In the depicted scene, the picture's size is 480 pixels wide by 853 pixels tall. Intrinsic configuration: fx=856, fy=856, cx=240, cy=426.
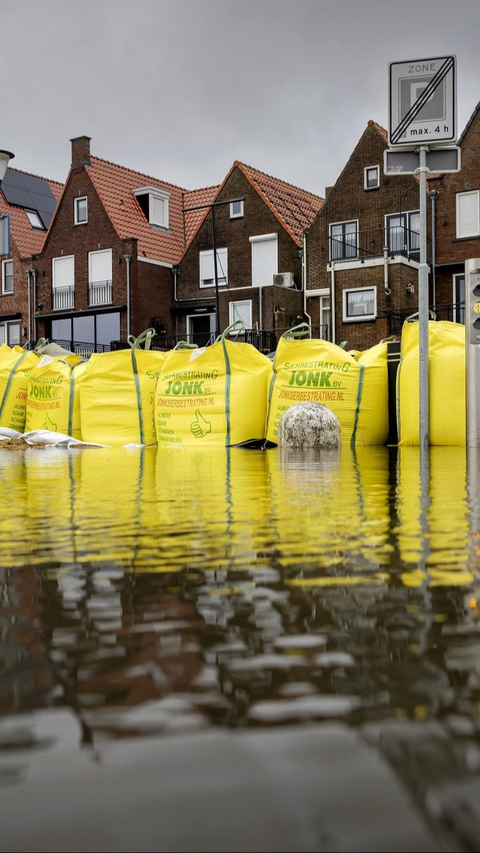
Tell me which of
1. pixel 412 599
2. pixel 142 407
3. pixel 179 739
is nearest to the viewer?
pixel 179 739

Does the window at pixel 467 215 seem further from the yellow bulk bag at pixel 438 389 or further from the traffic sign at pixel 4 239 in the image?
the yellow bulk bag at pixel 438 389

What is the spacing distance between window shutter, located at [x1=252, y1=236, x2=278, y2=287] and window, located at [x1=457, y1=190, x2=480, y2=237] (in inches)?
294

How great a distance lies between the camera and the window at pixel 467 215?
27.2 m

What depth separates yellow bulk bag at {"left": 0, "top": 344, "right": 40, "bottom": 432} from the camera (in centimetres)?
1228

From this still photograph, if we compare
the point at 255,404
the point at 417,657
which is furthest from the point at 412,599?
the point at 255,404

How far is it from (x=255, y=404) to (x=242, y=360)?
0.58 metres

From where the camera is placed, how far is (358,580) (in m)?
1.73

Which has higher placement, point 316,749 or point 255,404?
point 255,404

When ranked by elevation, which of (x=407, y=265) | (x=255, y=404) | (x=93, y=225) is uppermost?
(x=93, y=225)

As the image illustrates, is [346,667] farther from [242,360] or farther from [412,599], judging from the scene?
[242,360]

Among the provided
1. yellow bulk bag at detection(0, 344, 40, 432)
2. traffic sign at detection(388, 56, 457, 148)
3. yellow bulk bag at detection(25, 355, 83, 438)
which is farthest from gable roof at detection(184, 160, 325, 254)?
traffic sign at detection(388, 56, 457, 148)

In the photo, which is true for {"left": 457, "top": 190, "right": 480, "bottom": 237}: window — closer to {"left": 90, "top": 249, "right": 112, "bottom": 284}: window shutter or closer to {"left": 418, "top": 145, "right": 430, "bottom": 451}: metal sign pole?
{"left": 90, "top": 249, "right": 112, "bottom": 284}: window shutter

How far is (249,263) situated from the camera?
108ft

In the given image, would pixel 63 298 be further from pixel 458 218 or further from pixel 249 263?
pixel 458 218
